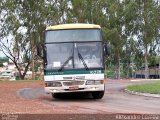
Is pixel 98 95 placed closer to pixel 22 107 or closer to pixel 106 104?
pixel 106 104

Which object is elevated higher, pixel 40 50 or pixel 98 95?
pixel 40 50

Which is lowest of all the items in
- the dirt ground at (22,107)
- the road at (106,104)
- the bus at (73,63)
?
the road at (106,104)

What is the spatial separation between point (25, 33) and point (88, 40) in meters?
36.5

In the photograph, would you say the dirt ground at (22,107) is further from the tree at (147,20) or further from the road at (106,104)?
the tree at (147,20)

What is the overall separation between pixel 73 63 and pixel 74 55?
1.27 feet

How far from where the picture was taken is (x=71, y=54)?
20297 millimetres

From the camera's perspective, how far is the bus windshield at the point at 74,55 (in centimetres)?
2017

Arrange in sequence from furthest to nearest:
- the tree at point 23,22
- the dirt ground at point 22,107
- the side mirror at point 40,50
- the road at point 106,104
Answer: the tree at point 23,22, the side mirror at point 40,50, the road at point 106,104, the dirt ground at point 22,107

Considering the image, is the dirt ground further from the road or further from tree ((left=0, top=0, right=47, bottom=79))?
tree ((left=0, top=0, right=47, bottom=79))

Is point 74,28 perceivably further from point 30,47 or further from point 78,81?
point 30,47

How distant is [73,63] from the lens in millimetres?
20188

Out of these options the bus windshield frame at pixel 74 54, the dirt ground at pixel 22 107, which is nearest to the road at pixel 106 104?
the dirt ground at pixel 22 107

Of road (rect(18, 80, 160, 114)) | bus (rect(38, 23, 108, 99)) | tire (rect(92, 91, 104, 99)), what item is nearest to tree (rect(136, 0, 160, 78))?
road (rect(18, 80, 160, 114))

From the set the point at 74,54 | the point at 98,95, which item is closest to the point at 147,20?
the point at 98,95
